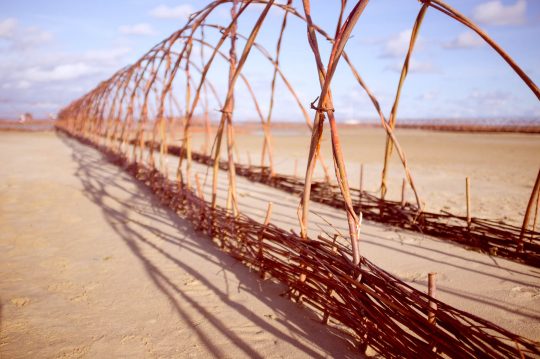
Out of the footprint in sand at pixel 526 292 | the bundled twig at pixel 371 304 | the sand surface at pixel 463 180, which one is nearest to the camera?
the bundled twig at pixel 371 304

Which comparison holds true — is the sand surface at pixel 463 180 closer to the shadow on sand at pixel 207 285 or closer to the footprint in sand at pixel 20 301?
the shadow on sand at pixel 207 285

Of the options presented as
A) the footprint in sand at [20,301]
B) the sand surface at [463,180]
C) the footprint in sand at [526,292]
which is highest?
the sand surface at [463,180]

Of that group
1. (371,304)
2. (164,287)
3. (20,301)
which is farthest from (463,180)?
(20,301)

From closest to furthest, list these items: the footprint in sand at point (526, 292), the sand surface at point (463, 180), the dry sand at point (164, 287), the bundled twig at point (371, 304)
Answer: the bundled twig at point (371, 304), the dry sand at point (164, 287), the footprint in sand at point (526, 292), the sand surface at point (463, 180)

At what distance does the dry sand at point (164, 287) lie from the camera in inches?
75.5

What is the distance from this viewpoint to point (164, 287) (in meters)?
2.55

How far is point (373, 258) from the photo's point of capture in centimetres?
311

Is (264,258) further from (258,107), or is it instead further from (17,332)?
(258,107)

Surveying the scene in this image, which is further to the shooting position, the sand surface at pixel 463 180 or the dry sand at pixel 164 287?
the sand surface at pixel 463 180

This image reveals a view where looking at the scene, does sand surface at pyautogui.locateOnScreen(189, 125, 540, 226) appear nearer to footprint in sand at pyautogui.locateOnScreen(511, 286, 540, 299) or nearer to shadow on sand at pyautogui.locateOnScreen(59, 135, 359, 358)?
shadow on sand at pyautogui.locateOnScreen(59, 135, 359, 358)

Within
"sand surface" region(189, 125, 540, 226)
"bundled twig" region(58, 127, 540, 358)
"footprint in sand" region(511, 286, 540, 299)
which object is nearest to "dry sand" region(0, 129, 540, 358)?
"footprint in sand" region(511, 286, 540, 299)

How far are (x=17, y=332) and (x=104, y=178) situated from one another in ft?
17.7

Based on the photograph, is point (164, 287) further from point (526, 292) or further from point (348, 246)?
point (526, 292)

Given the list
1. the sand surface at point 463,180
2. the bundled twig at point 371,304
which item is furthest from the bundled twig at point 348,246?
the sand surface at point 463,180
